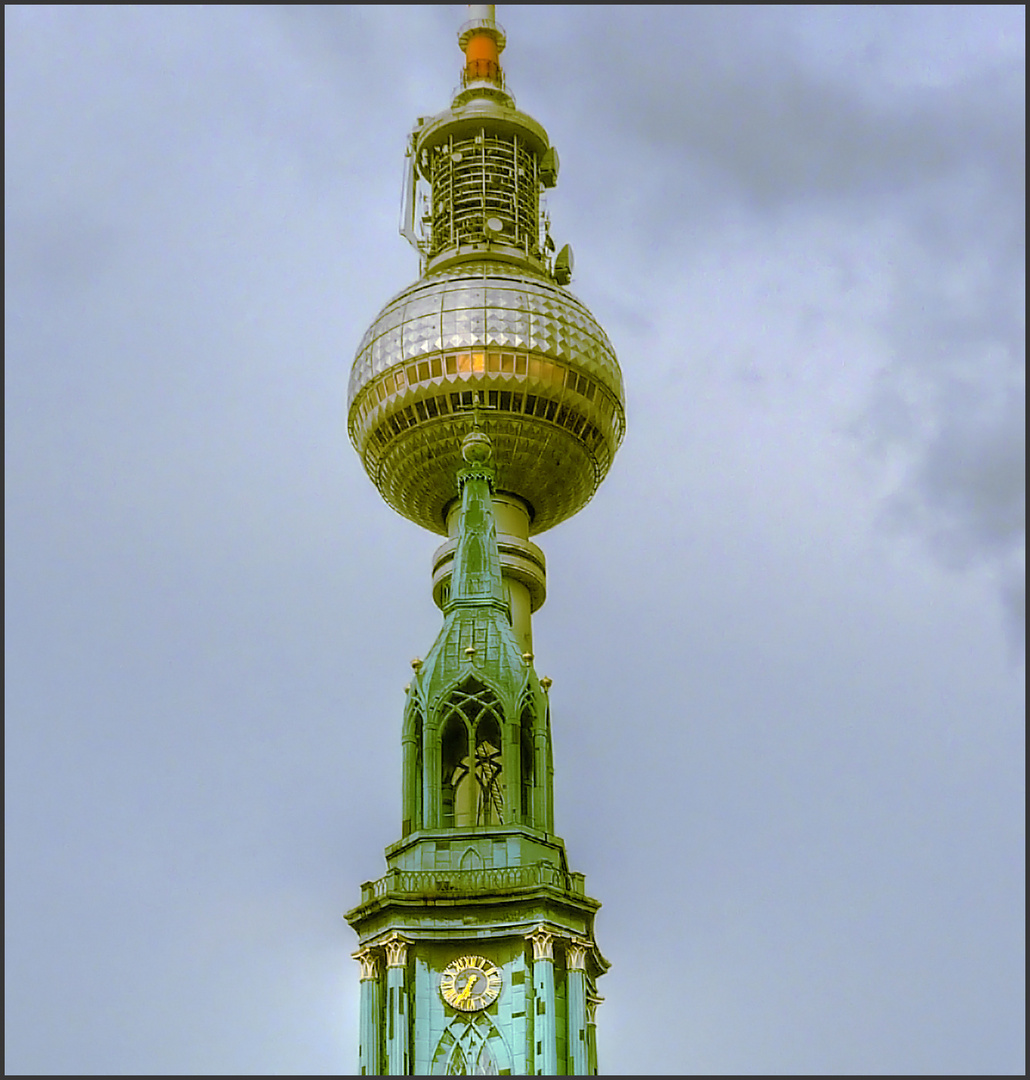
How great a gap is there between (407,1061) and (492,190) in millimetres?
74674

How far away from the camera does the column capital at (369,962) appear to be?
263ft

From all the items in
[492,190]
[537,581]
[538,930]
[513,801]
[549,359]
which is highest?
[492,190]

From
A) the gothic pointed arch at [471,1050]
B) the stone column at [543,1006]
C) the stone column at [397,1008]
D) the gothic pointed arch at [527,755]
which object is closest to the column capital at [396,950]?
the stone column at [397,1008]

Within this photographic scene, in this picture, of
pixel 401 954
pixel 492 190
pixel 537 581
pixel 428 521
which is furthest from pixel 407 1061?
pixel 492 190

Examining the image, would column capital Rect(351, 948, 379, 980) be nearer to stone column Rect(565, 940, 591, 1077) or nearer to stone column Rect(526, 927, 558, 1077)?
stone column Rect(526, 927, 558, 1077)

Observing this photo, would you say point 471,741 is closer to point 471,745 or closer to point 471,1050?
point 471,745

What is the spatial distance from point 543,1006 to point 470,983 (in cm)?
325

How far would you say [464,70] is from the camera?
146 m

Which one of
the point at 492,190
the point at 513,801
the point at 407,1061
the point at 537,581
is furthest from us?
the point at 492,190

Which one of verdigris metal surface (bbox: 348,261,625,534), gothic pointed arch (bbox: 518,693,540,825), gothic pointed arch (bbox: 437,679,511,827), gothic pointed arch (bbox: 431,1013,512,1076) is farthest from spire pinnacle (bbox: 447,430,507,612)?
verdigris metal surface (bbox: 348,261,625,534)

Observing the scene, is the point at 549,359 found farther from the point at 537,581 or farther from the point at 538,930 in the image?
the point at 538,930

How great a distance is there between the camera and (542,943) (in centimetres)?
7938

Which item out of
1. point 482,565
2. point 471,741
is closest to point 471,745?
point 471,741

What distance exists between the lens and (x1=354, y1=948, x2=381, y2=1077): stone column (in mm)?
79188
